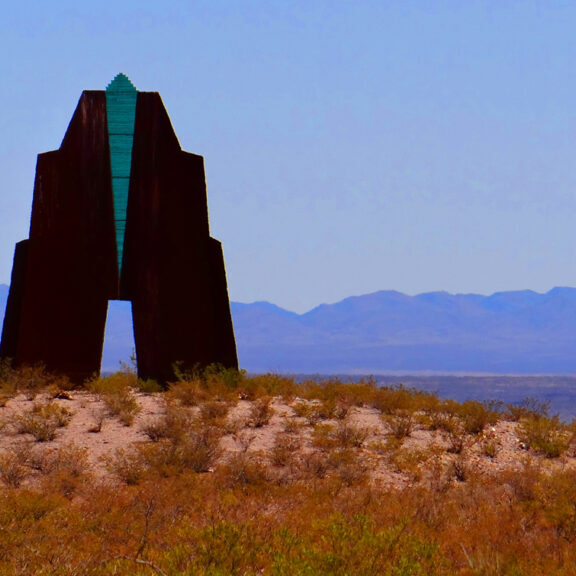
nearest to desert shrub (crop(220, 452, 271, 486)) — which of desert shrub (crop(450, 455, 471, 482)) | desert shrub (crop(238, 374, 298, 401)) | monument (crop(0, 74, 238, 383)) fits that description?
desert shrub (crop(450, 455, 471, 482))

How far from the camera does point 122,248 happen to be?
18328 millimetres

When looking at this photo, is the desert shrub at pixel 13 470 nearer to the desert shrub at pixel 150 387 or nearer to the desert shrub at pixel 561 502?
the desert shrub at pixel 150 387

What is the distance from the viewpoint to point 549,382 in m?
196

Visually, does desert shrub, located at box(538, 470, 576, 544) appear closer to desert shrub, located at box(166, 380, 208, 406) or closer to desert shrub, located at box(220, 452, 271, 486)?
desert shrub, located at box(220, 452, 271, 486)

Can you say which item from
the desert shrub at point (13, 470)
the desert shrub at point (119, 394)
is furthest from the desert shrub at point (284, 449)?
the desert shrub at point (13, 470)

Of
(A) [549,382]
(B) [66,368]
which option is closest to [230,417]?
(B) [66,368]

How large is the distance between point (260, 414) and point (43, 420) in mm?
3816

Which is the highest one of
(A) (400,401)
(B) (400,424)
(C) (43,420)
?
(A) (400,401)

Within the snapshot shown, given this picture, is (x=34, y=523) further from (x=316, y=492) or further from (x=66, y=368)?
(x=66, y=368)

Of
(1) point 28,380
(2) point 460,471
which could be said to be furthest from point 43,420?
(2) point 460,471

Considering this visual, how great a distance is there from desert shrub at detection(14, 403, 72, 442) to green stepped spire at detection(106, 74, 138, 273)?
4.10 meters

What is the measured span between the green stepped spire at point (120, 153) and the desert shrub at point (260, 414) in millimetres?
4791

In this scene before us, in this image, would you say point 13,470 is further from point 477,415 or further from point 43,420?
point 477,415

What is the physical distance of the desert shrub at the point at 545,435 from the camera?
1520cm
